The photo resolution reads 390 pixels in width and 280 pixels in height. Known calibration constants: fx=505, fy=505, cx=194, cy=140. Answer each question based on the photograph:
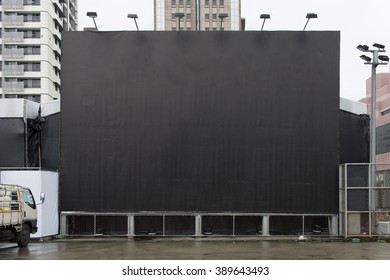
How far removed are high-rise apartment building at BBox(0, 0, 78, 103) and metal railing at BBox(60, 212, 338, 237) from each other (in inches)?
2226

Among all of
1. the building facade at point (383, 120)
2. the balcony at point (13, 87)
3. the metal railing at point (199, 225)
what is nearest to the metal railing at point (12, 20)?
the balcony at point (13, 87)

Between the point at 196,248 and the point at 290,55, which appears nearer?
the point at 196,248

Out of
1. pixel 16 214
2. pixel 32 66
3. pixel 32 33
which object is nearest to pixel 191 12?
pixel 32 33

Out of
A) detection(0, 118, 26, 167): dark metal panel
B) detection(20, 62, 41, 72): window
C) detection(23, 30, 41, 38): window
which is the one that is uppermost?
detection(23, 30, 41, 38): window

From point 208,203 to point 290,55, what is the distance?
9390 mm

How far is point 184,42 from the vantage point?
92.6ft

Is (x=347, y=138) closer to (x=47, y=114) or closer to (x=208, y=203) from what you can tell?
(x=208, y=203)

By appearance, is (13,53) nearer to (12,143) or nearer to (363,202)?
(12,143)

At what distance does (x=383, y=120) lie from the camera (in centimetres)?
12431

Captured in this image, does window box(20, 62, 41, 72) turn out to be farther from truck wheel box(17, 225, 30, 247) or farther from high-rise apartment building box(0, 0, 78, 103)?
truck wheel box(17, 225, 30, 247)

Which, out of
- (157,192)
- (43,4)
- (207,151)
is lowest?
(157,192)

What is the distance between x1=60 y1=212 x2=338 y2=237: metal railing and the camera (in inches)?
1088

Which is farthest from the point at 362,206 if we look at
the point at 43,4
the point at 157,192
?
the point at 43,4

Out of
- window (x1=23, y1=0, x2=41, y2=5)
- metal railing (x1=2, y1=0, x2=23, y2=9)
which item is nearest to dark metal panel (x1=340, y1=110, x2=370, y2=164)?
window (x1=23, y1=0, x2=41, y2=5)
